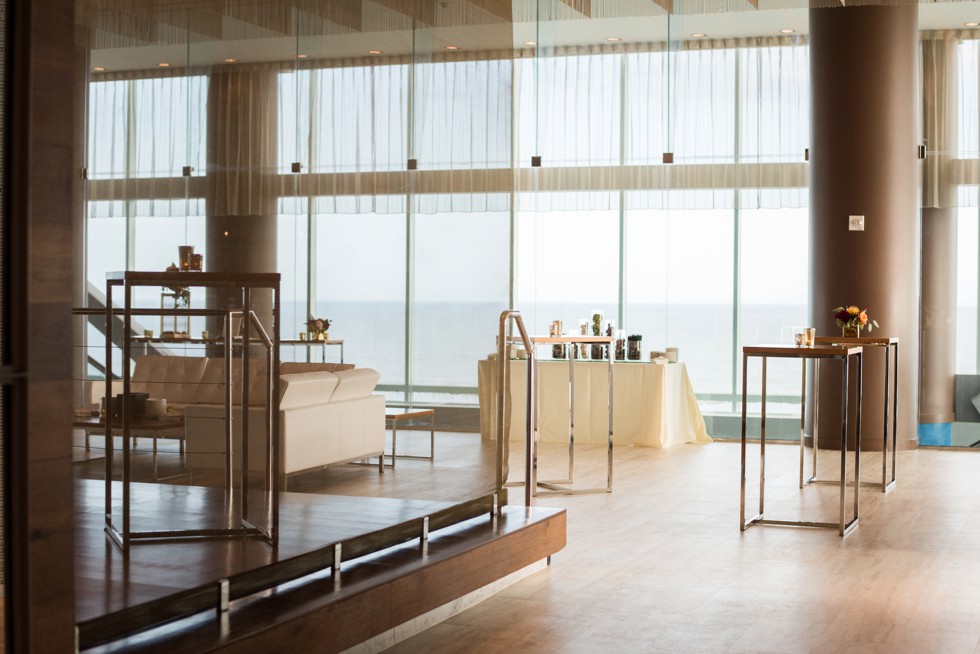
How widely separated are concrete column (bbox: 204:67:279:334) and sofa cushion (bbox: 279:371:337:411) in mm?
211

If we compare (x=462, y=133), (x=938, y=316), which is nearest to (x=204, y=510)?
(x=462, y=133)

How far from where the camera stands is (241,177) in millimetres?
3732

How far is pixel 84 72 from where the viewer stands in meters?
3.18

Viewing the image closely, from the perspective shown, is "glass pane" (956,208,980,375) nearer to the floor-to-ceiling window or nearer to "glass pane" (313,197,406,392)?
the floor-to-ceiling window

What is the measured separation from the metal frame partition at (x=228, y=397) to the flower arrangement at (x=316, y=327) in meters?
0.15

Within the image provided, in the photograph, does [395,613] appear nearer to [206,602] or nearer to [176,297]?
[206,602]

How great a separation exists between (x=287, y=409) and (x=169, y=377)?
431 millimetres

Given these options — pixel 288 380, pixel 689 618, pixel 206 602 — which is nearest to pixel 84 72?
pixel 288 380

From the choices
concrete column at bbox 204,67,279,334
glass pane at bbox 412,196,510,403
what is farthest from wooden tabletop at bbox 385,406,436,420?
Result: concrete column at bbox 204,67,279,334

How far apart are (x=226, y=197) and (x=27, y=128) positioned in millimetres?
1380

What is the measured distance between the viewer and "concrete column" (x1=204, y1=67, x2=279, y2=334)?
3631 mm

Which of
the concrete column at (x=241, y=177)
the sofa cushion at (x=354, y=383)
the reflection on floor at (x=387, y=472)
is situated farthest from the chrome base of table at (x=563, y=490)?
the concrete column at (x=241, y=177)

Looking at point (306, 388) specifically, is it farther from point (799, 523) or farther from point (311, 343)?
point (799, 523)

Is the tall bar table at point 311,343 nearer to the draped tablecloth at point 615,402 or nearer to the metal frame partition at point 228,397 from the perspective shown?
the metal frame partition at point 228,397
